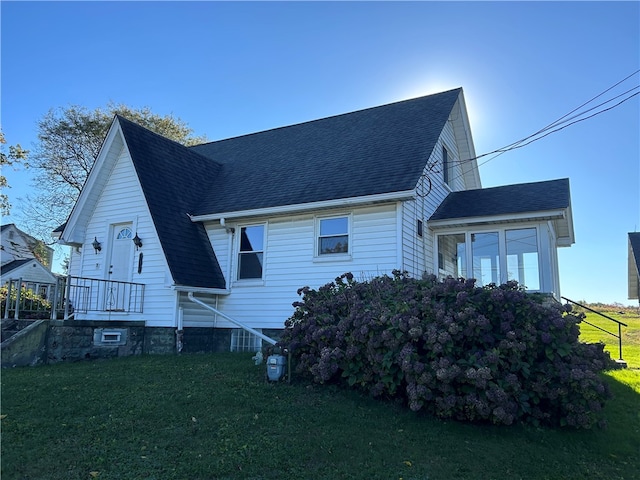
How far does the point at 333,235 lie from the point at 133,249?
5.16m

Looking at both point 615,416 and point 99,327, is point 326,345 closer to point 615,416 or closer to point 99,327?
point 615,416

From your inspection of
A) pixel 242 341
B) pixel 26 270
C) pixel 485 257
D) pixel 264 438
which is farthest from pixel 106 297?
pixel 26 270

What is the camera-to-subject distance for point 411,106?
14.5 metres

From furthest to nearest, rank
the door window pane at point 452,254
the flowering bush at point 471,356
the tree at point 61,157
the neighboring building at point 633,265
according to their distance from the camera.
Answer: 1. the tree at point 61,157
2. the neighboring building at point 633,265
3. the door window pane at point 452,254
4. the flowering bush at point 471,356

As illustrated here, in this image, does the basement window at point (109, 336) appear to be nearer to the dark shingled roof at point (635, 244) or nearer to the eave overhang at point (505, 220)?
the eave overhang at point (505, 220)

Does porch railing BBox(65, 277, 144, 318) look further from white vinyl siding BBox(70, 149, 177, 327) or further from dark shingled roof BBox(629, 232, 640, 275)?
dark shingled roof BBox(629, 232, 640, 275)

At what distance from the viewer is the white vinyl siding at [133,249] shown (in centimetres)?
1127

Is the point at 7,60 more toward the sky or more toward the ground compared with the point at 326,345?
more toward the sky

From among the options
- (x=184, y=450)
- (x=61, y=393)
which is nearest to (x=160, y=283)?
(x=61, y=393)

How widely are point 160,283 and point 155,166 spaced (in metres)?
3.38

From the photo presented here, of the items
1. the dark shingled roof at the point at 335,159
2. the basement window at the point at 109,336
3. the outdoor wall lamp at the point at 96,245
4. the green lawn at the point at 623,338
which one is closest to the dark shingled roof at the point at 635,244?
the green lawn at the point at 623,338

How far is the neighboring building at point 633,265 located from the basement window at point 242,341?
1481cm

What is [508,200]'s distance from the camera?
11.3m

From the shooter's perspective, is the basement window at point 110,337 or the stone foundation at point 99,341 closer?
the stone foundation at point 99,341
